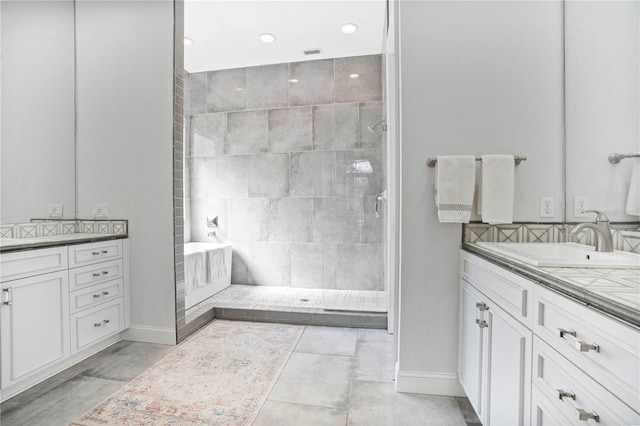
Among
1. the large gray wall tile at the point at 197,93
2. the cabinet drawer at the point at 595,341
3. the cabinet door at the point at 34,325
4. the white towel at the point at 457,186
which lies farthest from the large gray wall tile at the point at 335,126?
the cabinet drawer at the point at 595,341

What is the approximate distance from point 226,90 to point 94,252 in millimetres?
2589

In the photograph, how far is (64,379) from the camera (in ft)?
5.98

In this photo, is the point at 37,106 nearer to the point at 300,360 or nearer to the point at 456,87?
the point at 300,360

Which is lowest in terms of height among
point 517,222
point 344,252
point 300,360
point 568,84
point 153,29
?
point 300,360

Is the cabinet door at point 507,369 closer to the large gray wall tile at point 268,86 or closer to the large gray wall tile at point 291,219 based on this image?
the large gray wall tile at point 291,219

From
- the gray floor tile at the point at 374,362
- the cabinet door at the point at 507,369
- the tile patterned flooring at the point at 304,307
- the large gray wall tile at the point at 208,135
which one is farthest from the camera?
the large gray wall tile at the point at 208,135

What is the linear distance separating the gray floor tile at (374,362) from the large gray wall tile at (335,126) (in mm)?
2165

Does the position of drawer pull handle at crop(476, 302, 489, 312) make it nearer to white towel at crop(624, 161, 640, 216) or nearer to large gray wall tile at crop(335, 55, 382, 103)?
white towel at crop(624, 161, 640, 216)

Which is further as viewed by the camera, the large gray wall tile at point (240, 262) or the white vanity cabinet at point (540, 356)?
the large gray wall tile at point (240, 262)

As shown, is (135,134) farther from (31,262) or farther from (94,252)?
(31,262)

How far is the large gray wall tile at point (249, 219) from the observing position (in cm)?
376

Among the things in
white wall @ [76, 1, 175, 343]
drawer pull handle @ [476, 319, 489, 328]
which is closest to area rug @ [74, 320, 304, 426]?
white wall @ [76, 1, 175, 343]

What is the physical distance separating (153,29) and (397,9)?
1.86 metres

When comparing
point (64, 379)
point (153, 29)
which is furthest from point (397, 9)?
point (64, 379)
